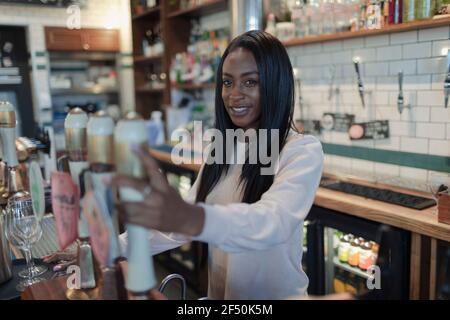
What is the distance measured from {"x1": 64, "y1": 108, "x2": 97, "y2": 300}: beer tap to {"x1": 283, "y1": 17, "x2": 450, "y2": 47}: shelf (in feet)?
6.18

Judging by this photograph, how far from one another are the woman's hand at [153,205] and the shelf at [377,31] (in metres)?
1.90

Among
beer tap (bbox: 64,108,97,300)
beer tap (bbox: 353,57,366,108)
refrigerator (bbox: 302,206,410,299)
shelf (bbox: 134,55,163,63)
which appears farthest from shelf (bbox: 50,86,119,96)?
beer tap (bbox: 64,108,97,300)

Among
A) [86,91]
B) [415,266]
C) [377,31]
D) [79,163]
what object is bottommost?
[415,266]

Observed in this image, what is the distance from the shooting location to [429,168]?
2309 millimetres

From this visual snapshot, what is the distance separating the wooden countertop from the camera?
5.62 ft

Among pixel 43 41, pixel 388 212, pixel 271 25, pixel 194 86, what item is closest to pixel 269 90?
pixel 388 212

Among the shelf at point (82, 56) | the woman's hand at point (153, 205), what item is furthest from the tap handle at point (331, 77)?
the shelf at point (82, 56)

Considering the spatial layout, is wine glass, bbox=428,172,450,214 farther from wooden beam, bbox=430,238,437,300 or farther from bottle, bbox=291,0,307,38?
bottle, bbox=291,0,307,38

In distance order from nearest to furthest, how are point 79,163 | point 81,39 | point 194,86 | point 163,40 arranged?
point 79,163 < point 194,86 < point 163,40 < point 81,39

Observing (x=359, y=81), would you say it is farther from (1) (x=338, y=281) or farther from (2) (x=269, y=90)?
(2) (x=269, y=90)

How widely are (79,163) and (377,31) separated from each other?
2.04m

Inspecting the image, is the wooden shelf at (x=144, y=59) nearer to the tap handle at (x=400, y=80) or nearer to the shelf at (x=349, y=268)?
the tap handle at (x=400, y=80)

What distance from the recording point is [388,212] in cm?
188
